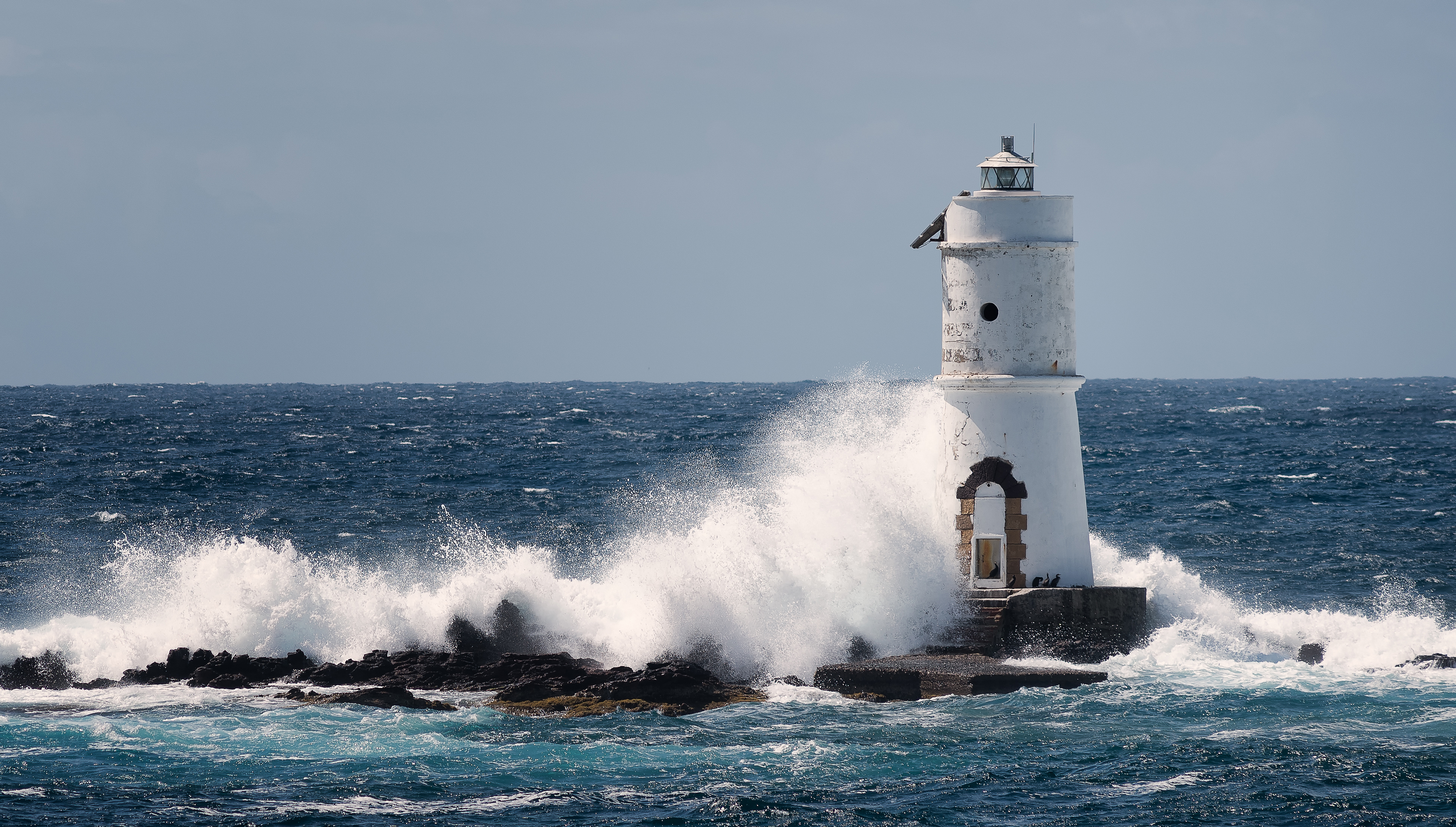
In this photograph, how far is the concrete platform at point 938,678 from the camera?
55.4 ft

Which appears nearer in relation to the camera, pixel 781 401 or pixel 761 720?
pixel 761 720

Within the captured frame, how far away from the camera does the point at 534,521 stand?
113 feet

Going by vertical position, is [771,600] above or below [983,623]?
above

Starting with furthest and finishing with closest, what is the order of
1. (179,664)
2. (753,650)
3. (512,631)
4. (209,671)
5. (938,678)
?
(512,631)
(753,650)
(179,664)
(209,671)
(938,678)

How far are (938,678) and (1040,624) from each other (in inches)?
80.0

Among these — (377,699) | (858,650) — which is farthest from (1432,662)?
(377,699)

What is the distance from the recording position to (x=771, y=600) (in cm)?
1927

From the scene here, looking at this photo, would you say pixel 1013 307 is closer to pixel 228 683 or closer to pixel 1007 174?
pixel 1007 174

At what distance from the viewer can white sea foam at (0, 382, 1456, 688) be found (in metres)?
18.9

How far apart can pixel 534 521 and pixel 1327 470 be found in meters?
26.0

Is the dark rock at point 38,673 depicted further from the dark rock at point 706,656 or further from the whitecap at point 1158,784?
the whitecap at point 1158,784

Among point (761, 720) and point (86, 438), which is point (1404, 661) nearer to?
point (761, 720)

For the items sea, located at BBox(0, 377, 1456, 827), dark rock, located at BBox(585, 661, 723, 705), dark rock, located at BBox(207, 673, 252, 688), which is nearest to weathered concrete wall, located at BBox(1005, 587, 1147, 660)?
sea, located at BBox(0, 377, 1456, 827)

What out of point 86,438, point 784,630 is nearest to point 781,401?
point 86,438
